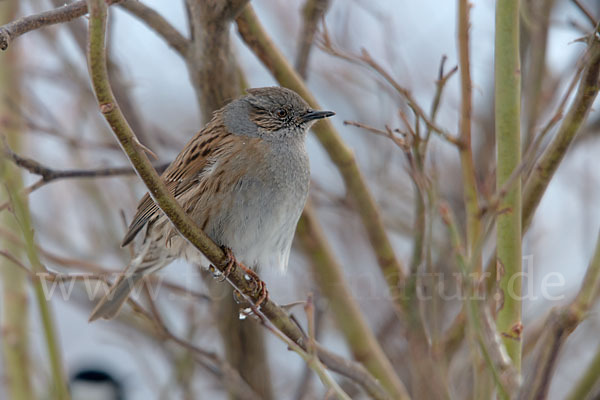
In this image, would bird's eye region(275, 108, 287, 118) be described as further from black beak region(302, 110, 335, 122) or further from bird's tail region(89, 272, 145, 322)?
bird's tail region(89, 272, 145, 322)

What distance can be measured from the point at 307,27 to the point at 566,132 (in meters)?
1.95

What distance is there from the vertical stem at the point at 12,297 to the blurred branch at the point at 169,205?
1.20 metres

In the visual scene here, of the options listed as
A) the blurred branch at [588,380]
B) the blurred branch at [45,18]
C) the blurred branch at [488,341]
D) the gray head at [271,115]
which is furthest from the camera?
the gray head at [271,115]

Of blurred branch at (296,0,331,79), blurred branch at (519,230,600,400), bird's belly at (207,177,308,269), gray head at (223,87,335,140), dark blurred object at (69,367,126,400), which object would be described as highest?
blurred branch at (296,0,331,79)

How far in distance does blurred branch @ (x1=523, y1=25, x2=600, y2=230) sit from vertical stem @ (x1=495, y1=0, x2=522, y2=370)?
0.64ft

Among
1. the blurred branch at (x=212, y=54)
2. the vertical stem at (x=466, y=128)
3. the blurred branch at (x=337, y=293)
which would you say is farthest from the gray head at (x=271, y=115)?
the vertical stem at (x=466, y=128)

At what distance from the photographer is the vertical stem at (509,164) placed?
8.70ft

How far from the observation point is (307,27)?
13.6 feet

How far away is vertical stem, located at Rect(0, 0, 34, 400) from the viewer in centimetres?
356

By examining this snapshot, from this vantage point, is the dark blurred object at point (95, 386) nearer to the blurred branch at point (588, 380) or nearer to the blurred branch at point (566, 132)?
the blurred branch at point (566, 132)

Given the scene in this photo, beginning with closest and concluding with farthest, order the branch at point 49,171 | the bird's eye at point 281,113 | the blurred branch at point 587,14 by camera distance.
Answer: the blurred branch at point 587,14 → the branch at point 49,171 → the bird's eye at point 281,113

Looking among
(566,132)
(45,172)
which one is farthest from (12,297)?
(566,132)

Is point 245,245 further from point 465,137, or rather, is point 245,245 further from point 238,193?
point 465,137

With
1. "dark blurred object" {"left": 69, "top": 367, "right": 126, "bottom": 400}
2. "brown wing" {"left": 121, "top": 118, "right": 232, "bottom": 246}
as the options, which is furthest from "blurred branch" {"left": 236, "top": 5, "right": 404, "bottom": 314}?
"dark blurred object" {"left": 69, "top": 367, "right": 126, "bottom": 400}
